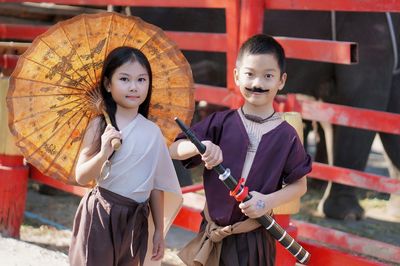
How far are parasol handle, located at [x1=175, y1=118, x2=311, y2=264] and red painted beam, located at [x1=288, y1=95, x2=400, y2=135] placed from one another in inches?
40.1

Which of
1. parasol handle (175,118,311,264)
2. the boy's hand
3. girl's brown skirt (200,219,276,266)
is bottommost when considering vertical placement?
girl's brown skirt (200,219,276,266)

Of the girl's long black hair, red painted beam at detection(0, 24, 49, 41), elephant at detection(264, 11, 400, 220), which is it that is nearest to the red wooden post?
red painted beam at detection(0, 24, 49, 41)

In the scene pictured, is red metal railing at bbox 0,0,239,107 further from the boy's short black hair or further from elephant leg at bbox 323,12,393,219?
elephant leg at bbox 323,12,393,219

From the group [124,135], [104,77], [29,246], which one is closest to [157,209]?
[124,135]

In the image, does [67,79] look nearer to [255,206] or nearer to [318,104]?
[255,206]

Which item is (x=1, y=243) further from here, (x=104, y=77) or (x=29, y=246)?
(x=104, y=77)

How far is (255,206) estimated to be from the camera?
2033 mm

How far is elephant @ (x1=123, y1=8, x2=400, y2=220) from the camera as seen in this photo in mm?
4578

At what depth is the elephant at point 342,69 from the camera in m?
4.58

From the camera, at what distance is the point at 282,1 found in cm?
312

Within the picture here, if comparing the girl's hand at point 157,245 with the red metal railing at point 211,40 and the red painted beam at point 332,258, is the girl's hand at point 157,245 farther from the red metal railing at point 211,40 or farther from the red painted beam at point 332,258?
the red metal railing at point 211,40

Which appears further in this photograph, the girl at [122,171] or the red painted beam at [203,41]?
the red painted beam at [203,41]

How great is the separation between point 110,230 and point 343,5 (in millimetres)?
1382

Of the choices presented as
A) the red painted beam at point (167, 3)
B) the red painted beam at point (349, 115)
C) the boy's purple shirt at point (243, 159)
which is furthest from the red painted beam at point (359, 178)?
the boy's purple shirt at point (243, 159)
